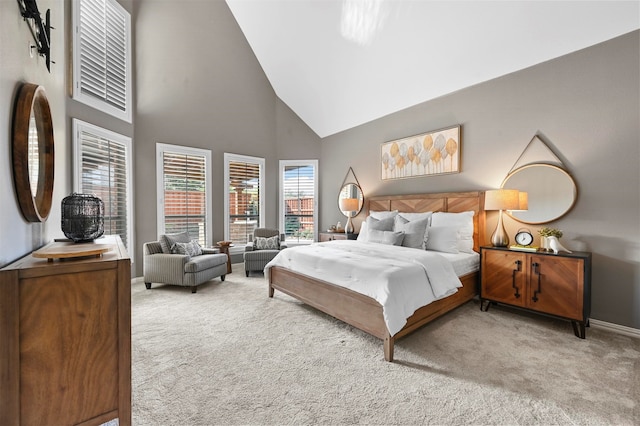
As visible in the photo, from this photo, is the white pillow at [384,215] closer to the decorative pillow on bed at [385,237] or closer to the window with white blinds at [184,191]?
the decorative pillow on bed at [385,237]

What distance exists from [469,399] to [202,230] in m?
4.84

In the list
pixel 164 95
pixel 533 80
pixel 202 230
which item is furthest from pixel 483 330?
pixel 164 95

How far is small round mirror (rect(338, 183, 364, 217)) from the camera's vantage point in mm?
5383

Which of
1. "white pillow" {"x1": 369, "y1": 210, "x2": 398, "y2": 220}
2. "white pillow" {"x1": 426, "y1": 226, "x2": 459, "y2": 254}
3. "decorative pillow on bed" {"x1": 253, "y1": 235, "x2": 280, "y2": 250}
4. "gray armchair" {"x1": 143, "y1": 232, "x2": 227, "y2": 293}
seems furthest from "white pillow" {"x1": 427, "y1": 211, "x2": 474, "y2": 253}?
"gray armchair" {"x1": 143, "y1": 232, "x2": 227, "y2": 293}

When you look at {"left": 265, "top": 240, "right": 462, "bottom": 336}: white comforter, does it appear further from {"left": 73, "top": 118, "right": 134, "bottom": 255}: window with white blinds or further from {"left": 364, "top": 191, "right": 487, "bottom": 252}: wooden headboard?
{"left": 73, "top": 118, "right": 134, "bottom": 255}: window with white blinds

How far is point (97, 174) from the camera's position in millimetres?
3688

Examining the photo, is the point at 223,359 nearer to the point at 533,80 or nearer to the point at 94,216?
the point at 94,216

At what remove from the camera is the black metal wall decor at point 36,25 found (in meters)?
1.45

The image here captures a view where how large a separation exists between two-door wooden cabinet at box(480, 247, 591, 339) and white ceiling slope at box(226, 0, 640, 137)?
230 centimetres

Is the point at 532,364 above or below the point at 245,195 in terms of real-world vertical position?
below

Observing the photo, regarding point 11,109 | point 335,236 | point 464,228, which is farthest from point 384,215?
point 11,109

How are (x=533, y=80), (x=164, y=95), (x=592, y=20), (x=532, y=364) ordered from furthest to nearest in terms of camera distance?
(x=164, y=95), (x=533, y=80), (x=592, y=20), (x=532, y=364)

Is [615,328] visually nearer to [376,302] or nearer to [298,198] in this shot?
[376,302]

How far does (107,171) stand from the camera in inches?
151
